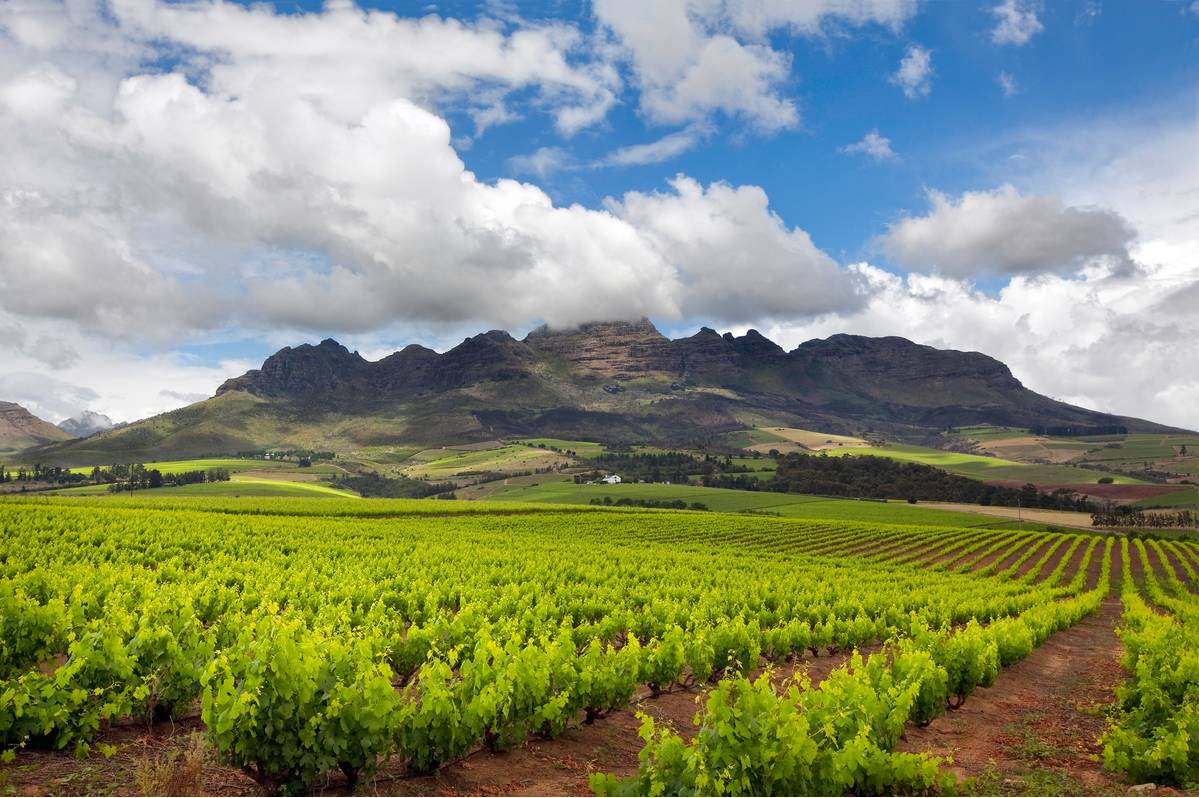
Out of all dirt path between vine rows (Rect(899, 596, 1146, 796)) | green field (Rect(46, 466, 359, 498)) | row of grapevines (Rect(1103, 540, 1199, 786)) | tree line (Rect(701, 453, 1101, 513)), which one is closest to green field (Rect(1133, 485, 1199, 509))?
tree line (Rect(701, 453, 1101, 513))

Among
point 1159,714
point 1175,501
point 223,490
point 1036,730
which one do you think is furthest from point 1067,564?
point 223,490

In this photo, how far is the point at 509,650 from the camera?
40.5ft

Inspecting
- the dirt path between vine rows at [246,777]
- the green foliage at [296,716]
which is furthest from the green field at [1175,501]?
the green foliage at [296,716]

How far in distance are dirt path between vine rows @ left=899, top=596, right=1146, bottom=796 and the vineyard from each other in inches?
22.8

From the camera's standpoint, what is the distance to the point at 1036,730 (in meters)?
16.3

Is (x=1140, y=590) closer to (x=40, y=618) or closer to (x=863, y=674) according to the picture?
(x=863, y=674)

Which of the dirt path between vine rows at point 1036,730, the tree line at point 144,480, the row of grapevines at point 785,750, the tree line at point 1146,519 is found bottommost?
the tree line at point 1146,519

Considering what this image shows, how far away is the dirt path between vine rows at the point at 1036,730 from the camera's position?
12.3 meters

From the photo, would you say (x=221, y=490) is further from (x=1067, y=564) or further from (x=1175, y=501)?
(x=1175, y=501)

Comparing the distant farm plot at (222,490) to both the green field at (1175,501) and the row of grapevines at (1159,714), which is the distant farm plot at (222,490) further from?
the green field at (1175,501)

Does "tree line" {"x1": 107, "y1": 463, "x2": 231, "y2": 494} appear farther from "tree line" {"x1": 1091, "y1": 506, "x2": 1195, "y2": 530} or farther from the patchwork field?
"tree line" {"x1": 1091, "y1": 506, "x2": 1195, "y2": 530}

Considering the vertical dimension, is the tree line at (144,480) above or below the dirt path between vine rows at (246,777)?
below

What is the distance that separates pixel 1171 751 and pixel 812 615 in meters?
16.0

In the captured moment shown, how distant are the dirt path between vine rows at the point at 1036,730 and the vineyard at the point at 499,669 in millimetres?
580
